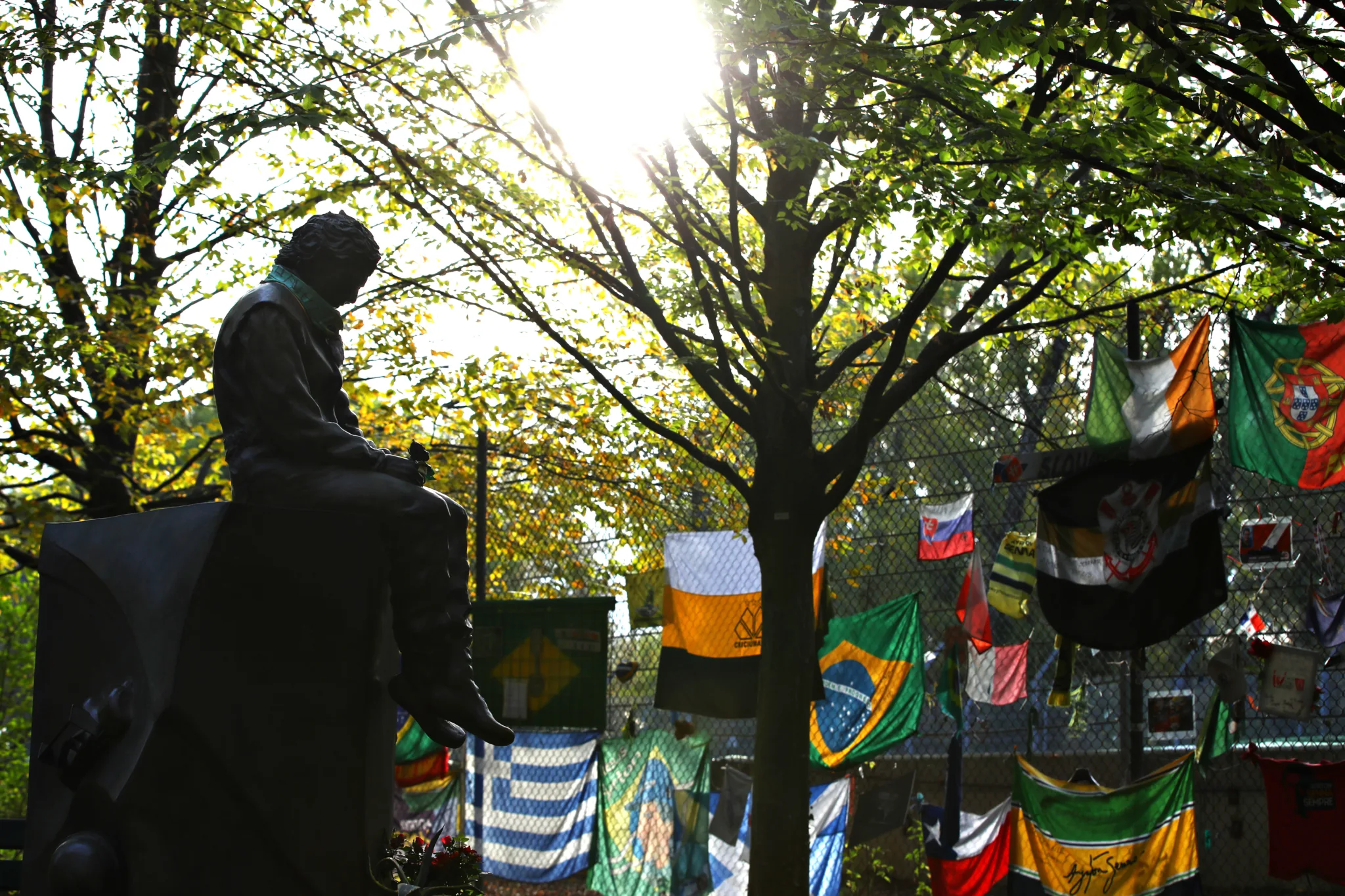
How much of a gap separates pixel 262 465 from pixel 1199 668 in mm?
7701

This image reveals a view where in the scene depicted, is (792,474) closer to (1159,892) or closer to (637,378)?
(1159,892)

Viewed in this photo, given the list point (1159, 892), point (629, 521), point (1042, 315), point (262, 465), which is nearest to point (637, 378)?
point (629, 521)

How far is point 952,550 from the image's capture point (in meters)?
7.99

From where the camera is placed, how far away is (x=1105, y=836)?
718 centimetres

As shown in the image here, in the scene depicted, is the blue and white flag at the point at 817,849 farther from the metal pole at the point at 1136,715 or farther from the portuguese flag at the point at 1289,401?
the portuguese flag at the point at 1289,401

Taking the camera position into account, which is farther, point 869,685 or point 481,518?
point 481,518

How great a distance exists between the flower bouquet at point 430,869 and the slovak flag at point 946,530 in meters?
4.85

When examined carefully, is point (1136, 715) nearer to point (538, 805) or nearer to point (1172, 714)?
point (1172, 714)

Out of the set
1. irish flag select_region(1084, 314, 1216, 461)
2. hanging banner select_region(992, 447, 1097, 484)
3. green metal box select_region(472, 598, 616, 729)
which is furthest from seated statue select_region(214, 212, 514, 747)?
green metal box select_region(472, 598, 616, 729)

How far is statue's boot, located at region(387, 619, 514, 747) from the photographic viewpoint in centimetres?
358

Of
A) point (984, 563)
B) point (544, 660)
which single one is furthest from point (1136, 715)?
point (544, 660)

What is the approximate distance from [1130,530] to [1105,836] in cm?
175

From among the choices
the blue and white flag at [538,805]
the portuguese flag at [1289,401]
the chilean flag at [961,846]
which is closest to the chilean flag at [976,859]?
the chilean flag at [961,846]

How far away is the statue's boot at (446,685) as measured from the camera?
358cm
